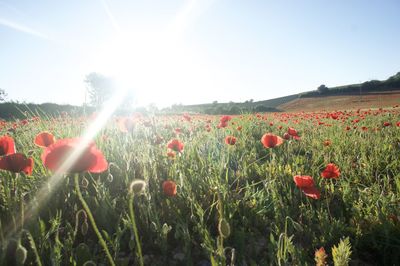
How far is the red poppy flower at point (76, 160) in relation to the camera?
3.68 ft

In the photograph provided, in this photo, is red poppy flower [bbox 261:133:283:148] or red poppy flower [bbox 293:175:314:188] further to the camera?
red poppy flower [bbox 261:133:283:148]

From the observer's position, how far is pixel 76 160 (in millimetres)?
1113

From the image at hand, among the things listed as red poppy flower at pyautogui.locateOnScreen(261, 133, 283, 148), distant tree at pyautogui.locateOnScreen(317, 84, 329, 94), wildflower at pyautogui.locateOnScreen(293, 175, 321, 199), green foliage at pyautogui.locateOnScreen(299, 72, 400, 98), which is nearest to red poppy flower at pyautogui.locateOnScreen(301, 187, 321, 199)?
wildflower at pyautogui.locateOnScreen(293, 175, 321, 199)

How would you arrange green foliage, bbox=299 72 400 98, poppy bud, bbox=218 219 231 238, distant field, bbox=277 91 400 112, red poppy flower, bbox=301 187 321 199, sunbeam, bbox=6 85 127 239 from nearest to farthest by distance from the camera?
1. poppy bud, bbox=218 219 231 238
2. sunbeam, bbox=6 85 127 239
3. red poppy flower, bbox=301 187 321 199
4. distant field, bbox=277 91 400 112
5. green foliage, bbox=299 72 400 98

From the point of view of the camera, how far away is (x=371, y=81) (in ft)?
160

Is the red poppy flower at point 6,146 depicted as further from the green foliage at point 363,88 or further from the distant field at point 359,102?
the green foliage at point 363,88

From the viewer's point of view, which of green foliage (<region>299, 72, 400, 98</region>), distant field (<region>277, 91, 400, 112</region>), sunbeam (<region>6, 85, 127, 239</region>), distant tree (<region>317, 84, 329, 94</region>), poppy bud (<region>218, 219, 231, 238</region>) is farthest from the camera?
distant tree (<region>317, 84, 329, 94</region>)

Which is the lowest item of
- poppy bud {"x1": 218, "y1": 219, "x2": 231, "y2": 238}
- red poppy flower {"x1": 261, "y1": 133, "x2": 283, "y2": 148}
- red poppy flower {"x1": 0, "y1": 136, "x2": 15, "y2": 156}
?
poppy bud {"x1": 218, "y1": 219, "x2": 231, "y2": 238}

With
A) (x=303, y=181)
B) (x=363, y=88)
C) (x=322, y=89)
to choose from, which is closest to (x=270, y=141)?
(x=303, y=181)

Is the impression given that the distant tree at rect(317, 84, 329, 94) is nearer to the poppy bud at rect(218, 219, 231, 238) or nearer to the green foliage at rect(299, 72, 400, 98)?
the green foliage at rect(299, 72, 400, 98)

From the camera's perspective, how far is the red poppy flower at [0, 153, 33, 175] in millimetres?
1354

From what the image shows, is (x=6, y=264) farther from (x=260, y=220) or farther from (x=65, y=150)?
(x=260, y=220)

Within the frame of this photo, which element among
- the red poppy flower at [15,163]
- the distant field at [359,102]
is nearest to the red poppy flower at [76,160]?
the red poppy flower at [15,163]

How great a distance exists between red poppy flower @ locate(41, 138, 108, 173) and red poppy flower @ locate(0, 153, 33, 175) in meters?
0.32
